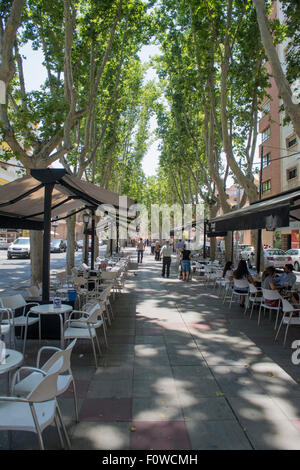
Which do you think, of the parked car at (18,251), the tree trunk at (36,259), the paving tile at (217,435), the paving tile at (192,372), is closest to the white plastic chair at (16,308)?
the paving tile at (192,372)

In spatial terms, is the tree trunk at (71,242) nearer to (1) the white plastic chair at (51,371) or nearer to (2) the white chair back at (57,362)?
(1) the white plastic chair at (51,371)

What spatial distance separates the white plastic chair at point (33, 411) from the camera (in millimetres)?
2559

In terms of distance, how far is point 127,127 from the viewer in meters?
26.5

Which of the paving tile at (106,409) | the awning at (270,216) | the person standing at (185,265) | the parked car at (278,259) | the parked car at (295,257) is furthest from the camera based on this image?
the parked car at (295,257)

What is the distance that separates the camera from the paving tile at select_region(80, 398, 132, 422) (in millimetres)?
3533

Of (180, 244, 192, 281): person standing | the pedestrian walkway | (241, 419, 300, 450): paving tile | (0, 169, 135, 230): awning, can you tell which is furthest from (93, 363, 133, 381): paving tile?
(180, 244, 192, 281): person standing

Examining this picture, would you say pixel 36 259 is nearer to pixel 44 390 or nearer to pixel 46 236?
pixel 46 236

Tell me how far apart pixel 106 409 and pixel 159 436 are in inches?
31.0

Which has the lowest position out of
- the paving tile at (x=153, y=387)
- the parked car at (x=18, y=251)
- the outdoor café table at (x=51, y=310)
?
the paving tile at (x=153, y=387)

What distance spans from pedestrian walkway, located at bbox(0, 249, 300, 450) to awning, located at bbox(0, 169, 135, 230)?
292 centimetres

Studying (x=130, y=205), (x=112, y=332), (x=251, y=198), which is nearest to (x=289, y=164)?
(x=251, y=198)

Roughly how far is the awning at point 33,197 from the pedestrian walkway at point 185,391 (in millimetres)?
2918

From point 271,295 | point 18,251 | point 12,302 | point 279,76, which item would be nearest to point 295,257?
point 271,295

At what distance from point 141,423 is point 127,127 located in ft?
83.2
